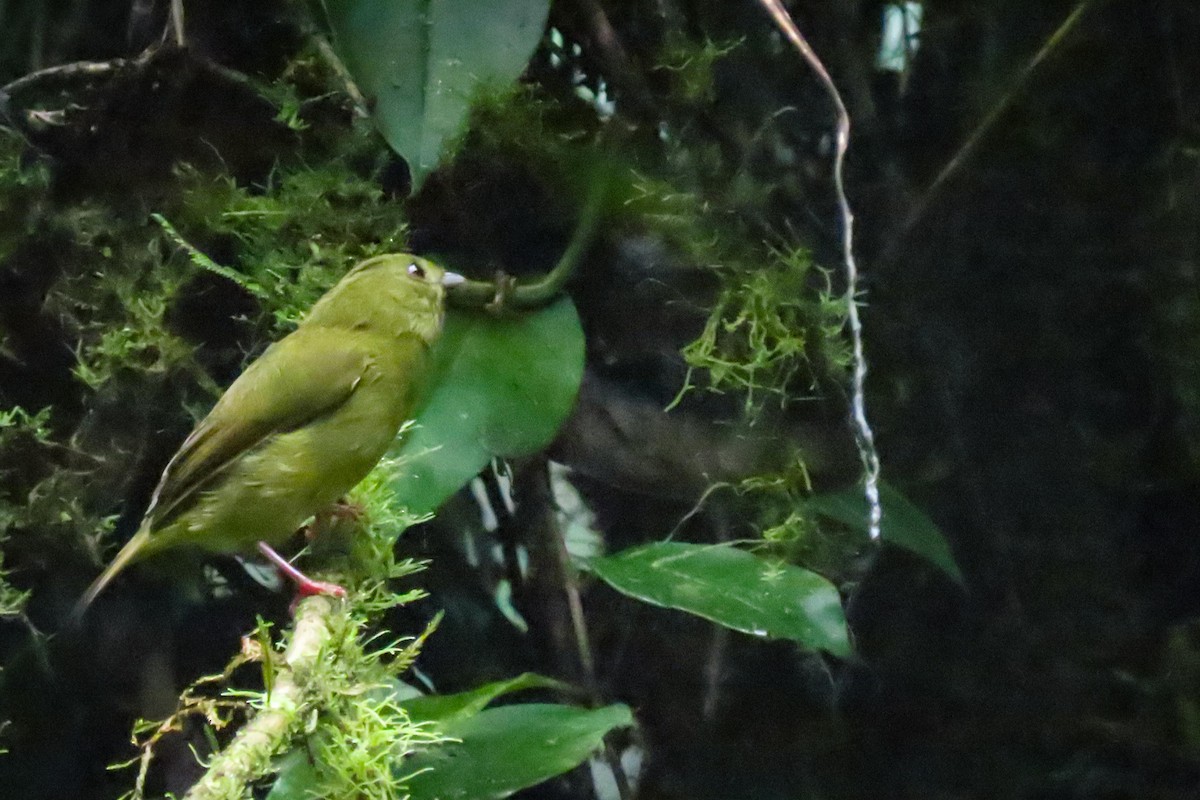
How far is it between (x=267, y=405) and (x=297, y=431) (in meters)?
0.04

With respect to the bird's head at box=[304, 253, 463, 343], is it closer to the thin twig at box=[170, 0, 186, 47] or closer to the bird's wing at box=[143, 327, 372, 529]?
the bird's wing at box=[143, 327, 372, 529]

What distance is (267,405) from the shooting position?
125cm

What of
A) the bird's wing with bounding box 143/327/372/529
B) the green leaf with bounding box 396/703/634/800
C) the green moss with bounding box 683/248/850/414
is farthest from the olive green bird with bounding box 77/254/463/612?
the green moss with bounding box 683/248/850/414

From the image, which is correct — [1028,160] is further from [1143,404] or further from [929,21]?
[1143,404]

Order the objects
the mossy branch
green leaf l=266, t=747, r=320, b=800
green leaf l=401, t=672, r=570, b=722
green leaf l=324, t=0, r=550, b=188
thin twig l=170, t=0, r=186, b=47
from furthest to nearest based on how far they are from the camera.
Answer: thin twig l=170, t=0, r=186, b=47 → green leaf l=324, t=0, r=550, b=188 → green leaf l=401, t=672, r=570, b=722 → green leaf l=266, t=747, r=320, b=800 → the mossy branch

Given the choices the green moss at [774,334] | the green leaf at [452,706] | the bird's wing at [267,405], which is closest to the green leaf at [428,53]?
the bird's wing at [267,405]

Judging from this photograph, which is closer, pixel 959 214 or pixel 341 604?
pixel 341 604

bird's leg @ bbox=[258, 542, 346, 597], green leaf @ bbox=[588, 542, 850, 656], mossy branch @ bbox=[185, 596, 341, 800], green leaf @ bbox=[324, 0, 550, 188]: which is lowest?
green leaf @ bbox=[588, 542, 850, 656]

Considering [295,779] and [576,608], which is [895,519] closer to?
[576,608]

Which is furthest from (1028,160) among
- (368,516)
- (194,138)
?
(194,138)

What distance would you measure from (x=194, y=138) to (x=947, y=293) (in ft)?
3.48

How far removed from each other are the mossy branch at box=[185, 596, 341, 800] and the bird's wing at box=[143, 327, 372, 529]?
0.27 m

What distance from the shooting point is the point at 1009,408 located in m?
1.62

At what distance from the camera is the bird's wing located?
1.25 metres
